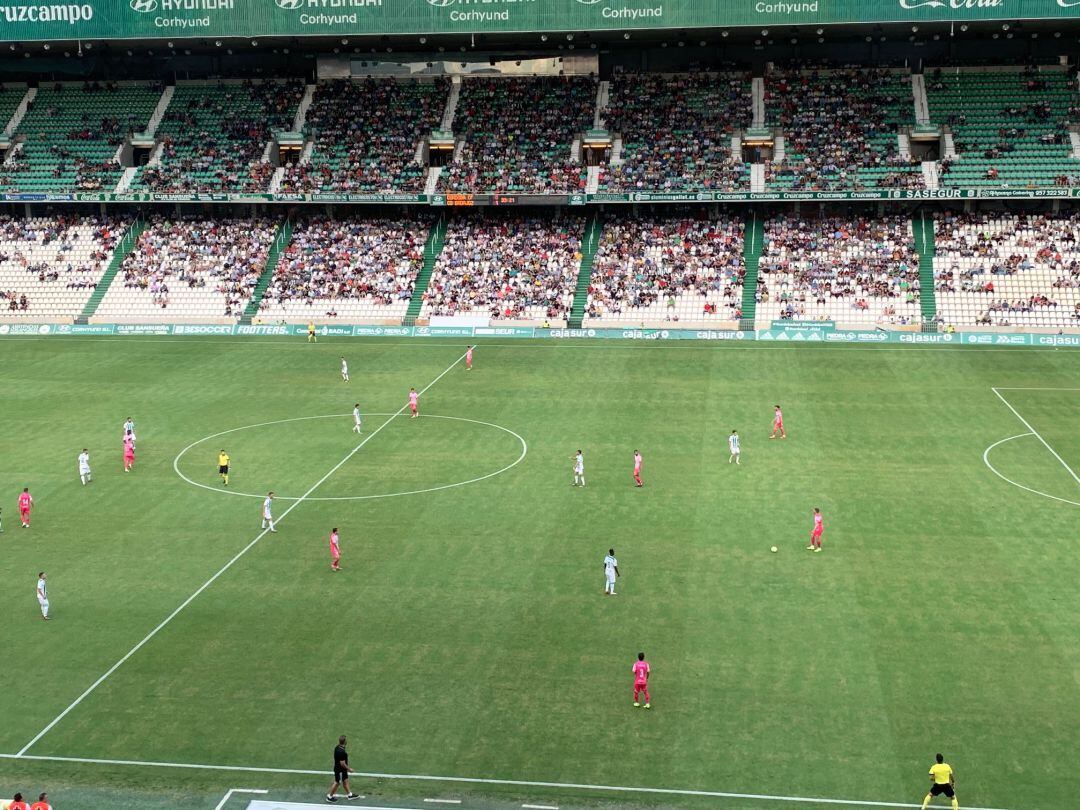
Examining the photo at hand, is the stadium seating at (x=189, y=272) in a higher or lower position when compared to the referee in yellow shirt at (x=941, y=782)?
higher

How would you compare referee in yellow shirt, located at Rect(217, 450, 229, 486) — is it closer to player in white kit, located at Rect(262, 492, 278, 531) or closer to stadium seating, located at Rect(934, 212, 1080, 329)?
player in white kit, located at Rect(262, 492, 278, 531)

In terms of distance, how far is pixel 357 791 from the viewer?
802 inches

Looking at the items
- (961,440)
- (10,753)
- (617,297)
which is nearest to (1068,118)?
(617,297)

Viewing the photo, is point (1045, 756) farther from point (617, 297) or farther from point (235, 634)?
point (617, 297)

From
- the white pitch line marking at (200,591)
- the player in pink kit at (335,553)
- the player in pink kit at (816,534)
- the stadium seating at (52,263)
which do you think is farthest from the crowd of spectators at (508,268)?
the player in pink kit at (335,553)

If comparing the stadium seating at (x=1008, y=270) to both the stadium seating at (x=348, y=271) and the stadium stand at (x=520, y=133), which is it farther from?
the stadium seating at (x=348, y=271)

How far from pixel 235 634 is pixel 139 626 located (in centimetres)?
261

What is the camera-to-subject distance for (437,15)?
231 feet

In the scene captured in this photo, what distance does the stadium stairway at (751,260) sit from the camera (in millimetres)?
66438

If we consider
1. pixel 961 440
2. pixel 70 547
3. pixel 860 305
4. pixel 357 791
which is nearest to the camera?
pixel 357 791

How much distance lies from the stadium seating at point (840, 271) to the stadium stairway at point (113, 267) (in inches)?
1712

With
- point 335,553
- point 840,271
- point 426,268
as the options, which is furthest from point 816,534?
point 426,268

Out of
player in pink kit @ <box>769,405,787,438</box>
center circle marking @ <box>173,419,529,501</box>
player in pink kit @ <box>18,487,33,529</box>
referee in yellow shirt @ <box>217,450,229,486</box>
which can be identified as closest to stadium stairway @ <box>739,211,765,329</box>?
player in pink kit @ <box>769,405,787,438</box>

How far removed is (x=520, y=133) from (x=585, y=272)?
14.1 m
